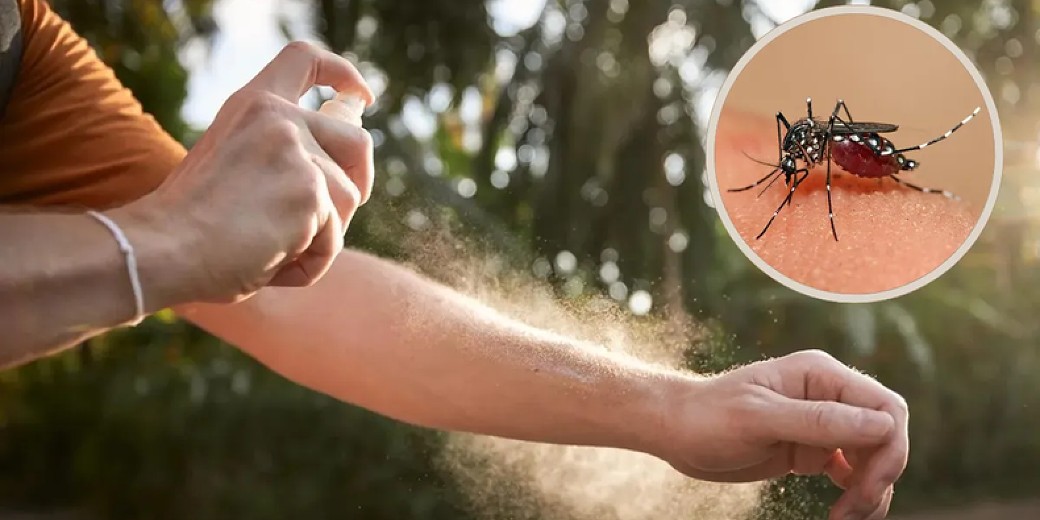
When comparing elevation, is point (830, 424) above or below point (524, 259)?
above

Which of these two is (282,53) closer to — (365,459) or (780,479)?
(780,479)

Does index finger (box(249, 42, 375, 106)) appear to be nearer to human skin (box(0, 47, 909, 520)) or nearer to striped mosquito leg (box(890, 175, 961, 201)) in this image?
human skin (box(0, 47, 909, 520))

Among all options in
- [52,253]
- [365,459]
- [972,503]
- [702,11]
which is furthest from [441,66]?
[972,503]

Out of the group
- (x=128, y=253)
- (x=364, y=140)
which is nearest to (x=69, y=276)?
(x=128, y=253)

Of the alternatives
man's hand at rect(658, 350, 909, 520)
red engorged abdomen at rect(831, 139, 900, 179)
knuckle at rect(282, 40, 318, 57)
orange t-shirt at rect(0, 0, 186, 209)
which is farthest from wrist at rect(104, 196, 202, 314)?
red engorged abdomen at rect(831, 139, 900, 179)

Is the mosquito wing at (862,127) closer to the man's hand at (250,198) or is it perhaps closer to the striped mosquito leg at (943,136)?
the striped mosquito leg at (943,136)

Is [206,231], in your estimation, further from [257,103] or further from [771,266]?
[771,266]
